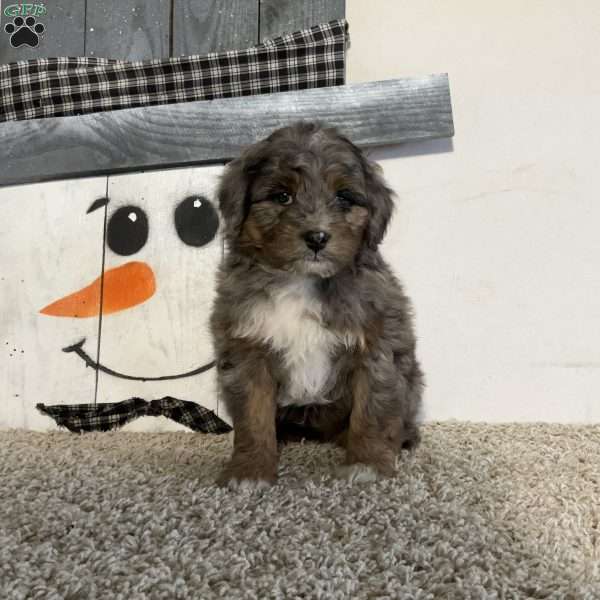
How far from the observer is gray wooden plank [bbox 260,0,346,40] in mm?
3305

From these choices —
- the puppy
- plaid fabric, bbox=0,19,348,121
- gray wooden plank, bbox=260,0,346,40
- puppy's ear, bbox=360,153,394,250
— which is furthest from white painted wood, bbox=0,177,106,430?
puppy's ear, bbox=360,153,394,250

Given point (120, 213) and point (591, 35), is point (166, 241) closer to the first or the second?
point (120, 213)

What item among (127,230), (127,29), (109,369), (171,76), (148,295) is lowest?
(109,369)

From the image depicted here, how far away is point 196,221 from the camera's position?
332 cm

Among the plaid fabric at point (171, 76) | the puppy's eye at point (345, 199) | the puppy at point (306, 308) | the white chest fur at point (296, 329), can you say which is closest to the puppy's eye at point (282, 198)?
the puppy at point (306, 308)

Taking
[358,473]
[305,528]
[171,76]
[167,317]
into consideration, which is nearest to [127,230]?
[167,317]

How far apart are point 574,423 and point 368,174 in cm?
152

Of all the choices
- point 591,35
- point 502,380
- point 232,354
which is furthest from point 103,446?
point 591,35

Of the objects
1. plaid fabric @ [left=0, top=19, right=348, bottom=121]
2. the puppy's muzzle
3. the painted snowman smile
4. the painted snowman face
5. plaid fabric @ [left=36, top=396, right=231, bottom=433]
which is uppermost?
plaid fabric @ [left=0, top=19, right=348, bottom=121]

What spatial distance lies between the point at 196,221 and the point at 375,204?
124cm

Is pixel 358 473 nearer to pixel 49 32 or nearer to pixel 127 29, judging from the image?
pixel 127 29

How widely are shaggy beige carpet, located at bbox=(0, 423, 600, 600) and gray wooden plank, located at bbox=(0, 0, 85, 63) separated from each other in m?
2.25

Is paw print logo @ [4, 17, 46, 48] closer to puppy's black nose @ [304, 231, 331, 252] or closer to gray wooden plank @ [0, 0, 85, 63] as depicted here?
gray wooden plank @ [0, 0, 85, 63]

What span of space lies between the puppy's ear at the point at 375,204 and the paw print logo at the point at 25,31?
89.3 inches
